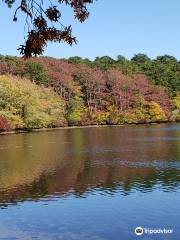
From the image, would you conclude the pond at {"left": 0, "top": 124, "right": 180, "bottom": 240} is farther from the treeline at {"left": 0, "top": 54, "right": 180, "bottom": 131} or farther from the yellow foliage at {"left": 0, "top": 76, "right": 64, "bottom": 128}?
the treeline at {"left": 0, "top": 54, "right": 180, "bottom": 131}

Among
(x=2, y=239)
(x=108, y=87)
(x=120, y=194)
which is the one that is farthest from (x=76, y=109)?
(x=2, y=239)

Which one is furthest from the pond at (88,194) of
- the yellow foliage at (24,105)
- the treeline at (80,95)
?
the treeline at (80,95)

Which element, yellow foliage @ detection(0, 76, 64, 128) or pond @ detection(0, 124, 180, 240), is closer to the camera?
pond @ detection(0, 124, 180, 240)

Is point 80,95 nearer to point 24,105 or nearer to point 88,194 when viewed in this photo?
point 24,105

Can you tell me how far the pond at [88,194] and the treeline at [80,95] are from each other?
35461mm

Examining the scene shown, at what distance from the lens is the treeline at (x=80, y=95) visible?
80438 mm

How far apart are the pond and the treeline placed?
35.5 metres

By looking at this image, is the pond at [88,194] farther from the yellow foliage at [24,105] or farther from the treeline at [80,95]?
the treeline at [80,95]

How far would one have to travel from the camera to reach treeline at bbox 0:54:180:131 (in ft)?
264

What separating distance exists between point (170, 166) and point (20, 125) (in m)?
46.6

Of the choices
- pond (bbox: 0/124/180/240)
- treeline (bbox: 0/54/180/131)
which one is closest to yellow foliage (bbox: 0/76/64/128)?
treeline (bbox: 0/54/180/131)

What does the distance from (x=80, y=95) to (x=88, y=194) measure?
74.3m

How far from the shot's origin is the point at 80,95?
99.1 metres

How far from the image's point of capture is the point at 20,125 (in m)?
77.6
